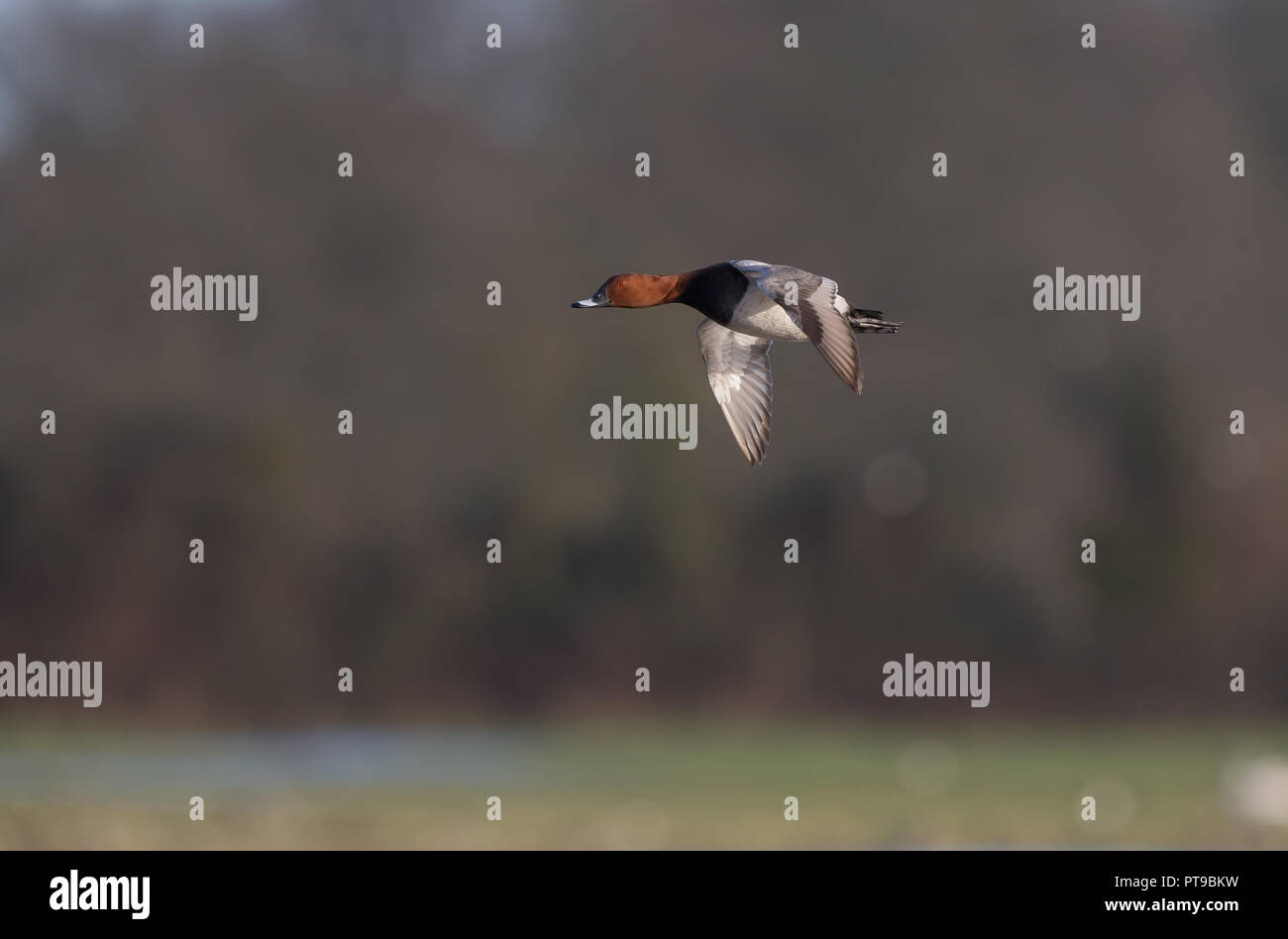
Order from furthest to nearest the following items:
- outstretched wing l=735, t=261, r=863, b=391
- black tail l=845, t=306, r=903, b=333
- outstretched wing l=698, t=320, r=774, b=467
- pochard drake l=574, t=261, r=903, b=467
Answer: outstretched wing l=698, t=320, r=774, b=467
black tail l=845, t=306, r=903, b=333
pochard drake l=574, t=261, r=903, b=467
outstretched wing l=735, t=261, r=863, b=391

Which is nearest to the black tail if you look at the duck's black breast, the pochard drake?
the pochard drake

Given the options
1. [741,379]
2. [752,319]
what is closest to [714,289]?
[752,319]

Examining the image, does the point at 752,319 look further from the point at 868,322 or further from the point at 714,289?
the point at 868,322

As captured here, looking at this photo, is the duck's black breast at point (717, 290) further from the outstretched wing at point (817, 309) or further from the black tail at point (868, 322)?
the black tail at point (868, 322)

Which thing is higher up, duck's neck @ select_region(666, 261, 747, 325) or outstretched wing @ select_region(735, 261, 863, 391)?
duck's neck @ select_region(666, 261, 747, 325)

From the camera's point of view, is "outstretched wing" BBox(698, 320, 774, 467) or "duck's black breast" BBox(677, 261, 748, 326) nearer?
"duck's black breast" BBox(677, 261, 748, 326)

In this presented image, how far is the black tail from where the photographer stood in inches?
320

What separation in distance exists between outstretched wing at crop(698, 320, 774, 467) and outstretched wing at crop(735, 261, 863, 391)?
1020 mm

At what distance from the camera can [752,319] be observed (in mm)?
8406

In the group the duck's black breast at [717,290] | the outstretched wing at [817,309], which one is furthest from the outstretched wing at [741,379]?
the outstretched wing at [817,309]

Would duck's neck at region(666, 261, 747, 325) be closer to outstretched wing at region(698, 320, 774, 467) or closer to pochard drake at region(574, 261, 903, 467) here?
pochard drake at region(574, 261, 903, 467)

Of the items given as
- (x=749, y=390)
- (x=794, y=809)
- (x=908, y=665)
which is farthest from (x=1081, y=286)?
(x=749, y=390)

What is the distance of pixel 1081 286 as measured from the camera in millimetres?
18875

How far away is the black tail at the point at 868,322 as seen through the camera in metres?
8.13
